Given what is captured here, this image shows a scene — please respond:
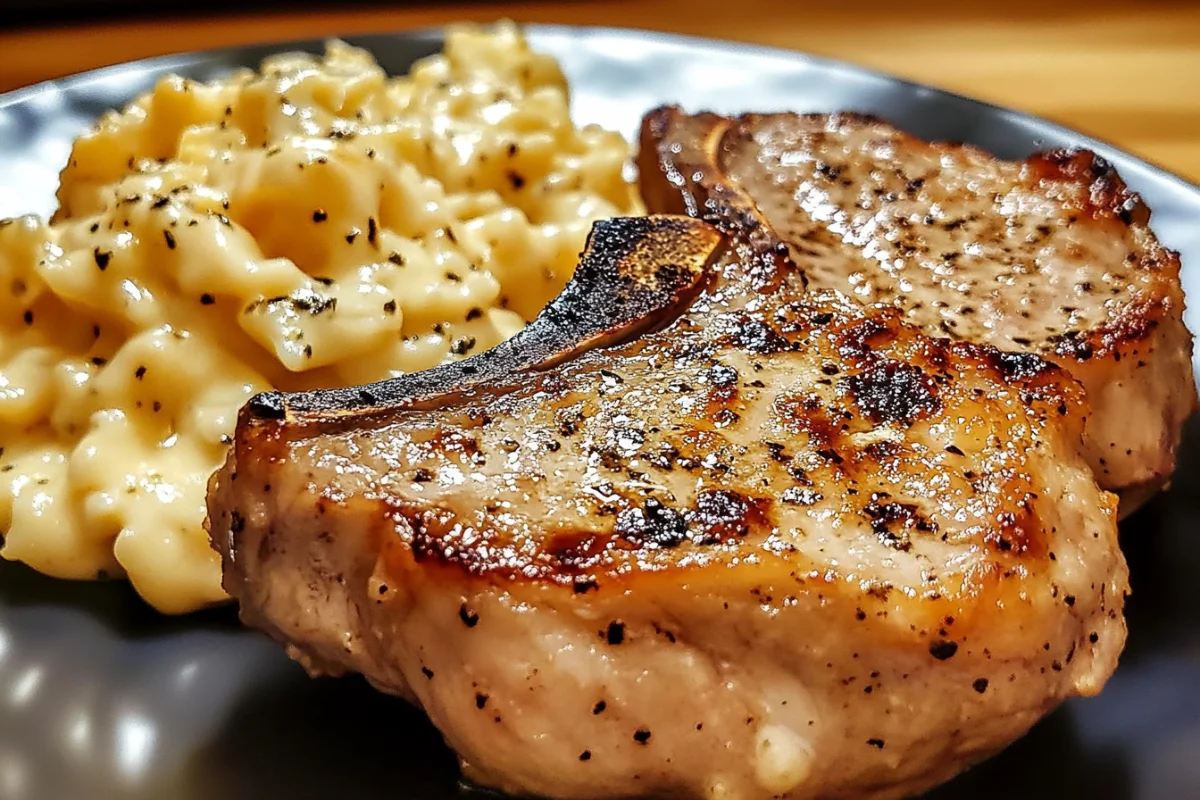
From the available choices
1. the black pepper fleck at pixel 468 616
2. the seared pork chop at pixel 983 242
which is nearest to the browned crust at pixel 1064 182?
the seared pork chop at pixel 983 242

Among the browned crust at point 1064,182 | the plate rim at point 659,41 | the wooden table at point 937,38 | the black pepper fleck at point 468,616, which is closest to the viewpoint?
the black pepper fleck at point 468,616

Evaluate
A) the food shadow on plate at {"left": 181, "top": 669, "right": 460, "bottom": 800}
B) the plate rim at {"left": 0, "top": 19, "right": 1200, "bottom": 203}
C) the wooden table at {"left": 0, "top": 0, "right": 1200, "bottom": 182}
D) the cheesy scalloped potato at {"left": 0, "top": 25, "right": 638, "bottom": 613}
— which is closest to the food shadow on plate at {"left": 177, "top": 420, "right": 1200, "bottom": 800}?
the food shadow on plate at {"left": 181, "top": 669, "right": 460, "bottom": 800}

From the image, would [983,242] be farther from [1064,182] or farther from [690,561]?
[690,561]

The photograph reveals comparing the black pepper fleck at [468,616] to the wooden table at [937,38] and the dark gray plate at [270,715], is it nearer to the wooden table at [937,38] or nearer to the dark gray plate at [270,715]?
the dark gray plate at [270,715]

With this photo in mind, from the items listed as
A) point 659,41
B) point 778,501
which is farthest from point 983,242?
point 659,41

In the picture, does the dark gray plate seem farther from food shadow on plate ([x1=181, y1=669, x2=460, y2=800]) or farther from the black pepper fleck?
the black pepper fleck
